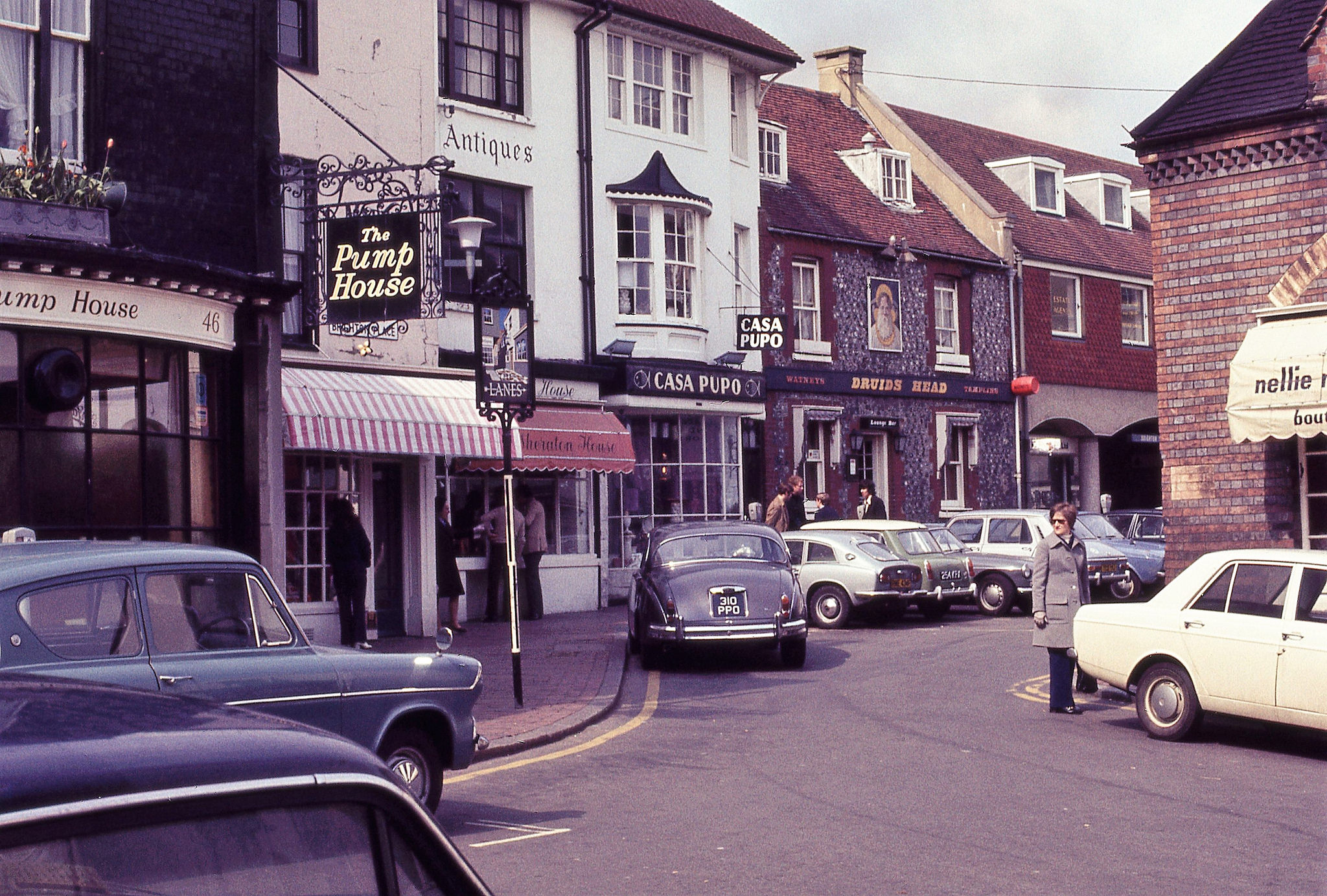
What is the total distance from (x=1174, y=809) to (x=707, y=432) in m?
19.4

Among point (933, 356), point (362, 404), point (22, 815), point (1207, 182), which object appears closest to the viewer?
point (22, 815)

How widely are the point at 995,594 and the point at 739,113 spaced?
10775 millimetres

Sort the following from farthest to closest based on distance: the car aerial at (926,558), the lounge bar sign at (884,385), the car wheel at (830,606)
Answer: the lounge bar sign at (884,385) → the car aerial at (926,558) → the car wheel at (830,606)

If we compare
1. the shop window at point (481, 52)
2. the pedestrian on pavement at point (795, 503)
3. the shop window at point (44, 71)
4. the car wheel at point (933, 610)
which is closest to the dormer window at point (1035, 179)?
the pedestrian on pavement at point (795, 503)

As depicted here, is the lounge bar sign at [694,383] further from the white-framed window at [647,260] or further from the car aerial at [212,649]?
the car aerial at [212,649]

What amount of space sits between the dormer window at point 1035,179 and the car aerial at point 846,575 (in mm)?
20821

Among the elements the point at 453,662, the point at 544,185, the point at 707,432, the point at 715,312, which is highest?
the point at 544,185

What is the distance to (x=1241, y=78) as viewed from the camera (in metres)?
17.2

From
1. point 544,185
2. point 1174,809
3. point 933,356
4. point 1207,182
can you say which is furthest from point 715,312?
point 1174,809

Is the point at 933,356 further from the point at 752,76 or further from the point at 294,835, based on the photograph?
the point at 294,835

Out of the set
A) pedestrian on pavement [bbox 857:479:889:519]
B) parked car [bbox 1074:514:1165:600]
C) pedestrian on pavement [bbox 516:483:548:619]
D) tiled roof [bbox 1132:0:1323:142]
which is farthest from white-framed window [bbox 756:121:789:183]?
tiled roof [bbox 1132:0:1323:142]

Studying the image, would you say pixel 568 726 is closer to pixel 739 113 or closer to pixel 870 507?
pixel 870 507

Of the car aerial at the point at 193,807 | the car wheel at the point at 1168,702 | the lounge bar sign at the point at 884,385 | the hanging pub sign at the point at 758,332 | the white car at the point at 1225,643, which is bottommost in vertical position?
→ the car wheel at the point at 1168,702

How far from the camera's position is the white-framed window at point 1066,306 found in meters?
38.8
